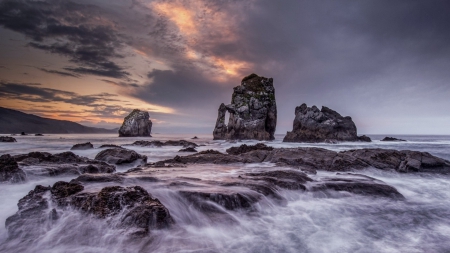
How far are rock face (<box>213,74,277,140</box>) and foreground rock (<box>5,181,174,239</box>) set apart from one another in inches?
2035

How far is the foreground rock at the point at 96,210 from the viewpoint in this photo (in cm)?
375

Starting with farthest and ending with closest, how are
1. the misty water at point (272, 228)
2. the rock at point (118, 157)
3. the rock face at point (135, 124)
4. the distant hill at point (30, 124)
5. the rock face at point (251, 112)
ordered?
the distant hill at point (30, 124)
the rock face at point (135, 124)
the rock face at point (251, 112)
the rock at point (118, 157)
the misty water at point (272, 228)

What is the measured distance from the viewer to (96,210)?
405cm

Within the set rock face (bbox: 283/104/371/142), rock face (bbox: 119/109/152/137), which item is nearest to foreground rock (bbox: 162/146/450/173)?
rock face (bbox: 283/104/371/142)

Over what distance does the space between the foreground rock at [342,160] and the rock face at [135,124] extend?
7752 cm

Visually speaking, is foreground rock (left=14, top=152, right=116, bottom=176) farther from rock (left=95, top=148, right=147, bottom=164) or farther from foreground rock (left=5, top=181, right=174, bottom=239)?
foreground rock (left=5, top=181, right=174, bottom=239)

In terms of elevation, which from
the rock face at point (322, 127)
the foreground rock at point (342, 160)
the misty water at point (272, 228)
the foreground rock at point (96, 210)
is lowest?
the misty water at point (272, 228)

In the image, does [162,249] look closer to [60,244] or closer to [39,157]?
[60,244]

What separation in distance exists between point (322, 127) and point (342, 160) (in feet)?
130

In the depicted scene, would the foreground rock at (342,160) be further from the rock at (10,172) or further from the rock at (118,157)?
the rock at (10,172)

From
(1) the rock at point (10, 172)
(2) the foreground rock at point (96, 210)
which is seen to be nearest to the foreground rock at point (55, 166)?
(1) the rock at point (10, 172)

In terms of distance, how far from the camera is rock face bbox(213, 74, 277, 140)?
Answer: 56.0 m

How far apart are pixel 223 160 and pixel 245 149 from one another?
5.60 metres

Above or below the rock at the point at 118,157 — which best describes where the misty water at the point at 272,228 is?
below
